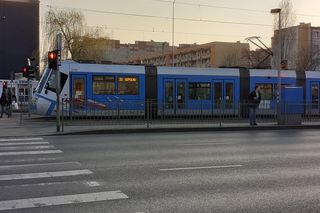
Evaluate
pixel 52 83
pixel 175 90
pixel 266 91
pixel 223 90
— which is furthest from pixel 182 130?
pixel 266 91

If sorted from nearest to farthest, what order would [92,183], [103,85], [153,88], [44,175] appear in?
[92,183], [44,175], [103,85], [153,88]

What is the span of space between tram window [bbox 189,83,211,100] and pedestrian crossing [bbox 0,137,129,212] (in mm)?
16304

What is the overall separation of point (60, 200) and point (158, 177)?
250 cm

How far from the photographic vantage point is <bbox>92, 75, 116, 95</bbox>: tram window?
2670 centimetres

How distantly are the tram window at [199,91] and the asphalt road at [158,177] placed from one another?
13.4m

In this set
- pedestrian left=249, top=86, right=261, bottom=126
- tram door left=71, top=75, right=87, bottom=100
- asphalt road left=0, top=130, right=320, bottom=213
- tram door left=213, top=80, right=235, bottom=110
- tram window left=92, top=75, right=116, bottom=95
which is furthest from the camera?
tram door left=213, top=80, right=235, bottom=110

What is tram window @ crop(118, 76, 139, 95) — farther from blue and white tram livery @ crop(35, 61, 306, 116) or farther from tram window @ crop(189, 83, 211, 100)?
tram window @ crop(189, 83, 211, 100)

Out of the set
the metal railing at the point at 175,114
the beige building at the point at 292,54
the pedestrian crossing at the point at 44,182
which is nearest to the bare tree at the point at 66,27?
the beige building at the point at 292,54

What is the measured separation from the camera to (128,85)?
2762 cm

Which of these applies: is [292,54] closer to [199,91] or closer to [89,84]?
[199,91]

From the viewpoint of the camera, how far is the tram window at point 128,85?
89.8ft

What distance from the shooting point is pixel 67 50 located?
58719mm

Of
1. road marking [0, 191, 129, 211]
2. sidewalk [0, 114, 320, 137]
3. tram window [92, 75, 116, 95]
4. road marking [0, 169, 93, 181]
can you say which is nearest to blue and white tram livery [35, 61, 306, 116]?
tram window [92, 75, 116, 95]

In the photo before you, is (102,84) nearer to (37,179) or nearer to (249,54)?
(37,179)
